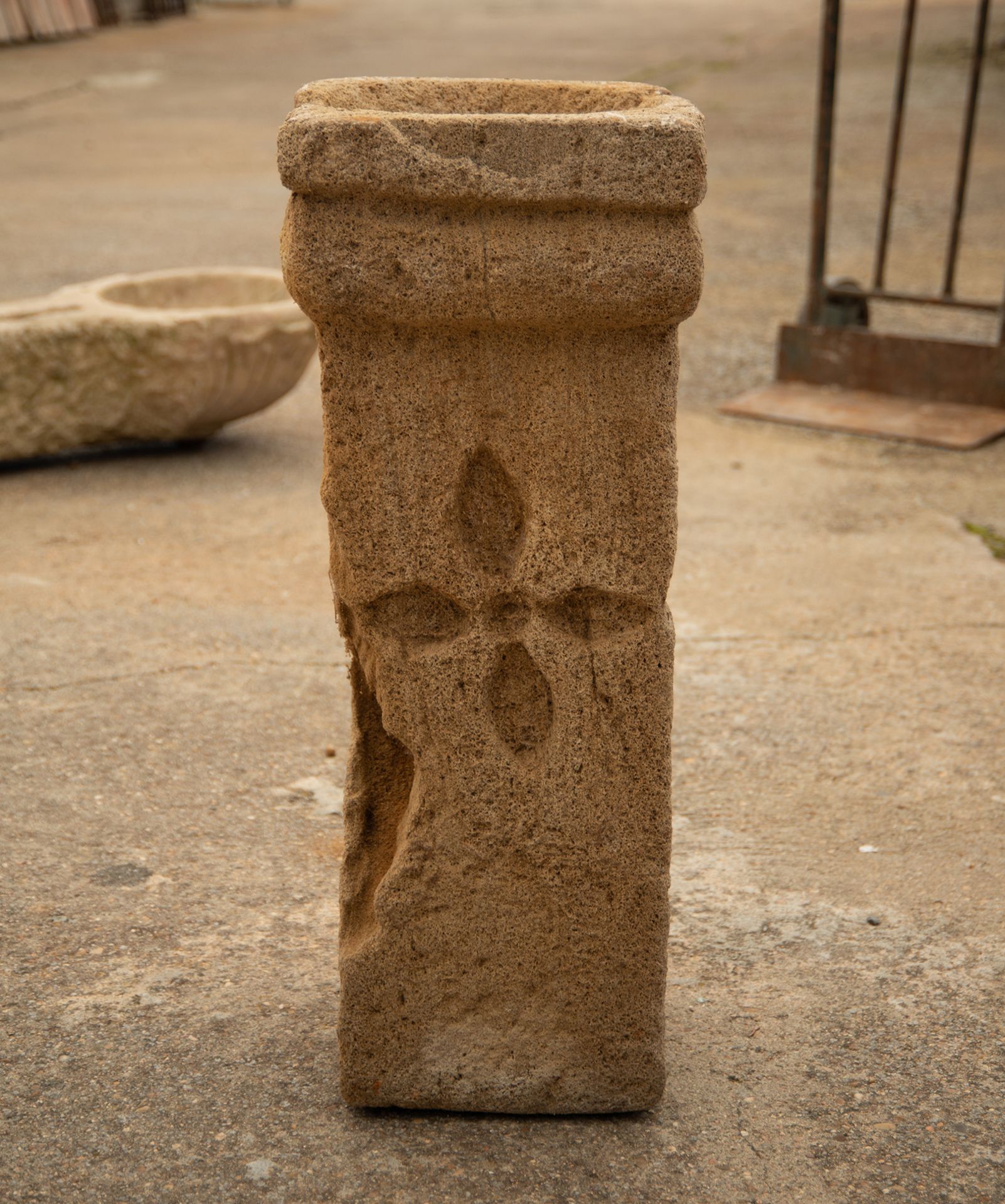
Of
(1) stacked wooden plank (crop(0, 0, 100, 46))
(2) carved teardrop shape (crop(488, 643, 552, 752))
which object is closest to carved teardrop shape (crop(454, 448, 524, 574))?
(2) carved teardrop shape (crop(488, 643, 552, 752))

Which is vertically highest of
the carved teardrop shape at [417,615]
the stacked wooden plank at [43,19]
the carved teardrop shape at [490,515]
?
the carved teardrop shape at [490,515]

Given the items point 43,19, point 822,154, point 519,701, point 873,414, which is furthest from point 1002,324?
point 43,19

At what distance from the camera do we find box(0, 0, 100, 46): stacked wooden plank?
16.6 m

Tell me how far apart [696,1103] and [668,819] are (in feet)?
1.60

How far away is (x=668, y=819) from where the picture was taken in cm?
212

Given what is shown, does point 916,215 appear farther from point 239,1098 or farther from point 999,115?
point 239,1098

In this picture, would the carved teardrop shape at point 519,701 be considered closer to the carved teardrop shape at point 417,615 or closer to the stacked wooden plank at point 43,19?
the carved teardrop shape at point 417,615

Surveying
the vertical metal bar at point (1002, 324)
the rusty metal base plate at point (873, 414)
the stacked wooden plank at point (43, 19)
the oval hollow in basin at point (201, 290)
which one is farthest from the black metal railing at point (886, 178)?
the stacked wooden plank at point (43, 19)

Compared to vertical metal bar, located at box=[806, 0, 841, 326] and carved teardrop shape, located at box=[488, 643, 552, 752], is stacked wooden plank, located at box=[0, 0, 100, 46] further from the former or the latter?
carved teardrop shape, located at box=[488, 643, 552, 752]

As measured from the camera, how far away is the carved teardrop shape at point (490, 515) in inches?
78.7

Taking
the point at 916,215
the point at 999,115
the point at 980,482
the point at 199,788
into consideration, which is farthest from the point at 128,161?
the point at 199,788

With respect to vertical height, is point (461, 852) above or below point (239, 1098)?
above

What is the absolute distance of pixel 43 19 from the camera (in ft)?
56.0

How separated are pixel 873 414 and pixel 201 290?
2.68 meters
